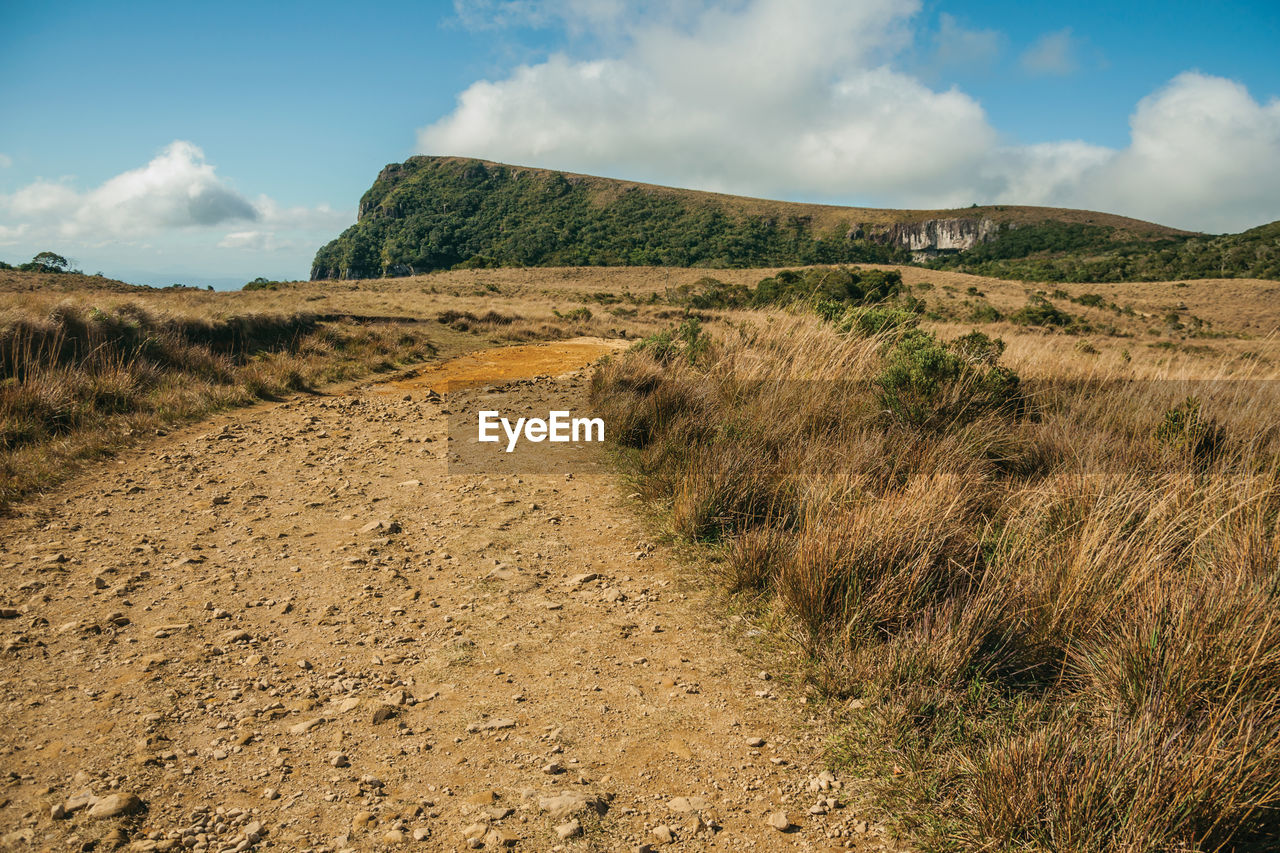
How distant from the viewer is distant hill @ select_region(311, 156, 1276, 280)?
86688mm

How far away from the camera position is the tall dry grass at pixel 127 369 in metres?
6.45

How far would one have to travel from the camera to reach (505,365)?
1345 cm

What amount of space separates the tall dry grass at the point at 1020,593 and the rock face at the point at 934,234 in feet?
344

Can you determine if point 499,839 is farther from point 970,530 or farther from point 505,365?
point 505,365

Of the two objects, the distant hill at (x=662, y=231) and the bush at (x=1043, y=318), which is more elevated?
the distant hill at (x=662, y=231)

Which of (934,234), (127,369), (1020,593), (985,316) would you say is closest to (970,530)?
(1020,593)

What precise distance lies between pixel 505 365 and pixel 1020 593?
11.4 meters

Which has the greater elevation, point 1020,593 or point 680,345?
point 680,345

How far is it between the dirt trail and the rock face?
107 meters

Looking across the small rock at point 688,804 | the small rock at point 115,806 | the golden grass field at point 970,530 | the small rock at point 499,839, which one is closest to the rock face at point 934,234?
the golden grass field at point 970,530

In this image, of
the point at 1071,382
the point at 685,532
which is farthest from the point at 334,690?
the point at 1071,382

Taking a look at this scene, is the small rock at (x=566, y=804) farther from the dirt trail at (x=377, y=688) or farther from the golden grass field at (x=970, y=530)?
the golden grass field at (x=970, y=530)

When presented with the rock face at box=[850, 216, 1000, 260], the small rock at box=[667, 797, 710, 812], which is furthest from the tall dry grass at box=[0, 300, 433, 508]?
the rock face at box=[850, 216, 1000, 260]

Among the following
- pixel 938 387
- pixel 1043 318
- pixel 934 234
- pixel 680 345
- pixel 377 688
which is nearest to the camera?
pixel 377 688
